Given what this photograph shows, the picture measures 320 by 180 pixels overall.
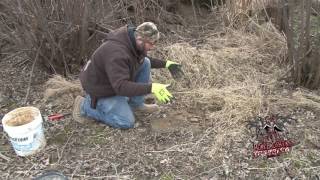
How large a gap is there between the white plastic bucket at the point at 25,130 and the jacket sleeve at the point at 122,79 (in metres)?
0.65

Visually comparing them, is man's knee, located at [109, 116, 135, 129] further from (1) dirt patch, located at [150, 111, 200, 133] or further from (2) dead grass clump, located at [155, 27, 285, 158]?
(2) dead grass clump, located at [155, 27, 285, 158]

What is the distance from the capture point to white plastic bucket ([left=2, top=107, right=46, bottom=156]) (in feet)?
11.2

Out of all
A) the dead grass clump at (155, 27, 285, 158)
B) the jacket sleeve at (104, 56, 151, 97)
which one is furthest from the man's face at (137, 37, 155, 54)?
the dead grass clump at (155, 27, 285, 158)

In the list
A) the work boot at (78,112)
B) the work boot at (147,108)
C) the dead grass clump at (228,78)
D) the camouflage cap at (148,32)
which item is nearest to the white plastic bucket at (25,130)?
the work boot at (78,112)

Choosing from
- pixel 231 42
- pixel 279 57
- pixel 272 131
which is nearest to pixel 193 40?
pixel 231 42

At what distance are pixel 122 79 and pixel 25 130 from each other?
2.63ft

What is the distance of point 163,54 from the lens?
195 inches

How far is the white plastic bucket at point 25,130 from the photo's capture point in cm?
342

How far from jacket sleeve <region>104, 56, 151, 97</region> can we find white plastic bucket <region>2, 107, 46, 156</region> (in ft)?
2.12

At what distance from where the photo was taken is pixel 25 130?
341cm

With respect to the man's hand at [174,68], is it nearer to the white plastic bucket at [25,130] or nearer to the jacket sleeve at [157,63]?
the jacket sleeve at [157,63]

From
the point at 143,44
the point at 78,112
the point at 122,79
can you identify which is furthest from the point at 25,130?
the point at 143,44

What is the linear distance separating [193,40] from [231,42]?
17.0 inches

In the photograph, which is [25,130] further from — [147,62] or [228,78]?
[228,78]
